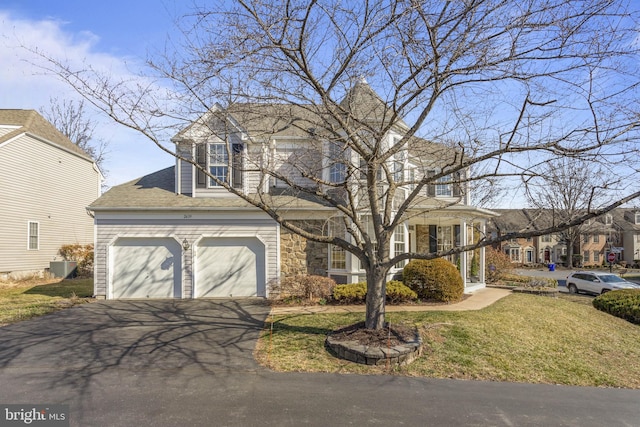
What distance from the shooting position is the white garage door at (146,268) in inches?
528

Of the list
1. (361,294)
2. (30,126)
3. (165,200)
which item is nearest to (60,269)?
(30,126)

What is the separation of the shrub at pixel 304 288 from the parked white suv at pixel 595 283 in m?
15.3

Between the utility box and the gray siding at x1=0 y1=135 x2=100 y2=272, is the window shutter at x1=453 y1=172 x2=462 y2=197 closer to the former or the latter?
the gray siding at x1=0 y1=135 x2=100 y2=272

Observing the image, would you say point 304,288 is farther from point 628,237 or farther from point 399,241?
point 628,237

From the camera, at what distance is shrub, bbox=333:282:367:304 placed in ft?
39.6

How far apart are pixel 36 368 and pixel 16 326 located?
3.82 metres

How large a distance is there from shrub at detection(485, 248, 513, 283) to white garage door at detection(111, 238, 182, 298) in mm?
14820

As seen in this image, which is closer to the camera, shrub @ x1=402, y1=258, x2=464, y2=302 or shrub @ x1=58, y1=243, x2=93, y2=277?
shrub @ x1=402, y1=258, x2=464, y2=302

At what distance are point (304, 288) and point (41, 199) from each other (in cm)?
1506

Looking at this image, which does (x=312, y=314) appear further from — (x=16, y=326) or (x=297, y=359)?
(x=16, y=326)

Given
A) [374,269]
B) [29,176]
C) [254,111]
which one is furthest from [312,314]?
[29,176]

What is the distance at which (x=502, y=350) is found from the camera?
26.5 ft

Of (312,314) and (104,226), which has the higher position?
(104,226)

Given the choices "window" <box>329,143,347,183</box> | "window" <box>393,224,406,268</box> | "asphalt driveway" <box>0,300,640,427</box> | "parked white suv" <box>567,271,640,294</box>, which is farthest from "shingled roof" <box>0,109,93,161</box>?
"parked white suv" <box>567,271,640,294</box>
